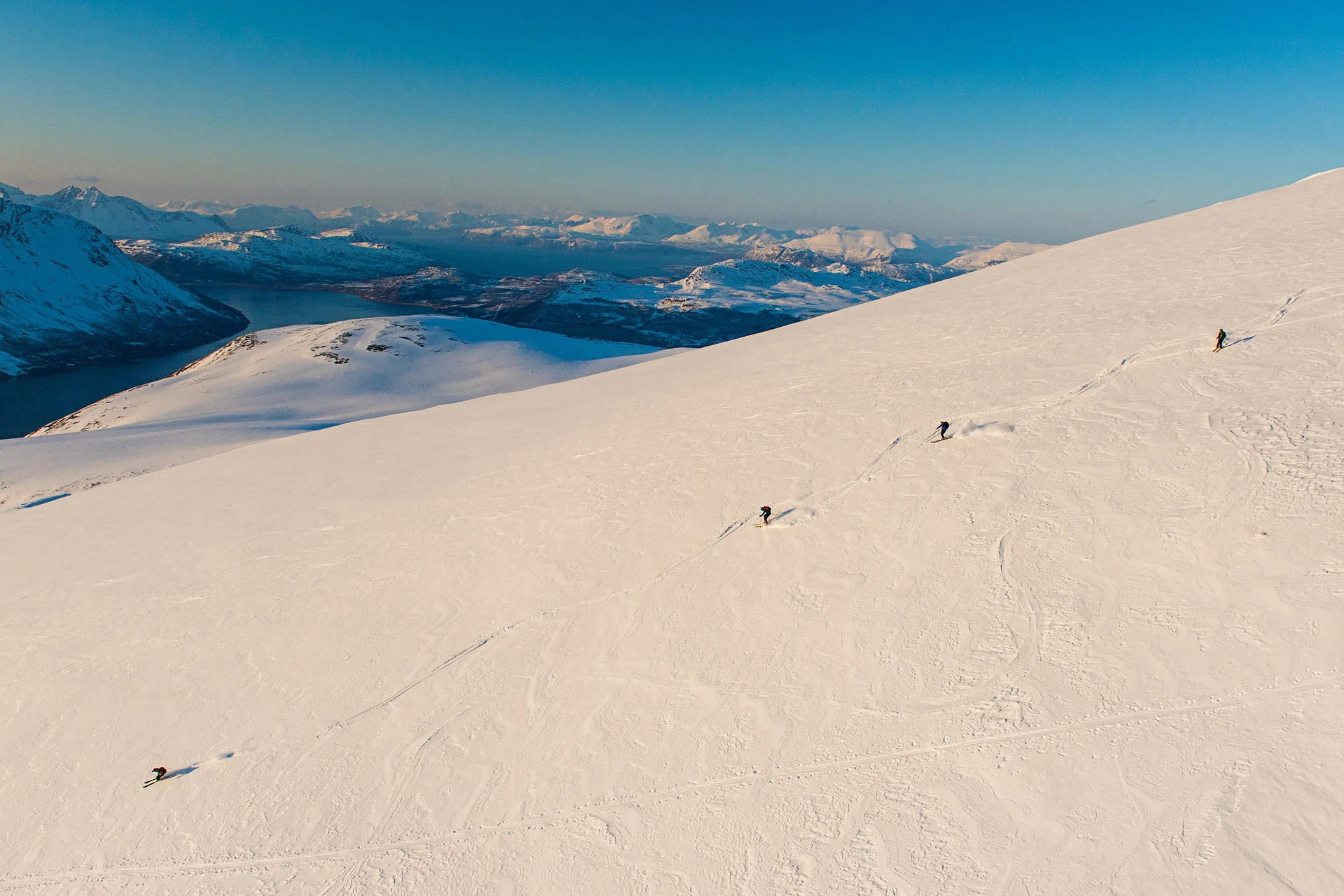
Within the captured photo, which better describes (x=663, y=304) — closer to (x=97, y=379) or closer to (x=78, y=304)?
(x=97, y=379)

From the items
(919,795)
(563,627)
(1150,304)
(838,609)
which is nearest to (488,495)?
(563,627)

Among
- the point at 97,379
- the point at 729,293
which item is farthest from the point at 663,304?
the point at 97,379

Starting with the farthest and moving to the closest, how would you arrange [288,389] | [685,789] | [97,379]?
1. [97,379]
2. [288,389]
3. [685,789]

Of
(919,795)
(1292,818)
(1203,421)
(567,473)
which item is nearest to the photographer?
(1292,818)

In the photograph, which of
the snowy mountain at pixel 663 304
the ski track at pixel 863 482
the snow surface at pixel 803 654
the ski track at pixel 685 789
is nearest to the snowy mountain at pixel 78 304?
the snowy mountain at pixel 663 304

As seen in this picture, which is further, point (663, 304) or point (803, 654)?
point (663, 304)

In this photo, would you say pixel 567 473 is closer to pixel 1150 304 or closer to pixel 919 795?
pixel 919 795

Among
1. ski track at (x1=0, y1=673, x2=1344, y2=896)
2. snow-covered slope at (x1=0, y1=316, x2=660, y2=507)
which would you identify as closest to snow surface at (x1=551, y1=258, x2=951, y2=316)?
snow-covered slope at (x1=0, y1=316, x2=660, y2=507)

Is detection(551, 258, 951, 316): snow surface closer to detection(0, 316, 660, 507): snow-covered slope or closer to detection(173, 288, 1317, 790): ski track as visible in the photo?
detection(0, 316, 660, 507): snow-covered slope
